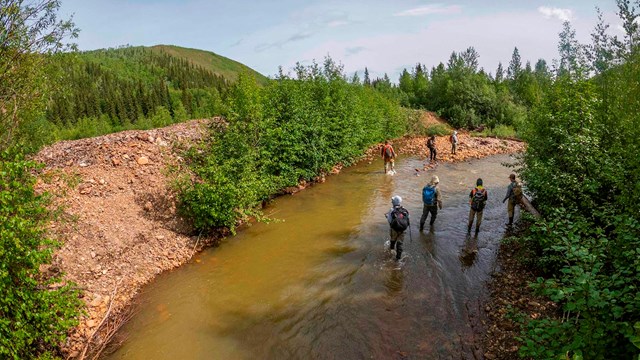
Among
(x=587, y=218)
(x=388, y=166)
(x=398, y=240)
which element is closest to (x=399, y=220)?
(x=398, y=240)

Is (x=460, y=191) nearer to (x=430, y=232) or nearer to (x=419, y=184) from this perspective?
(x=419, y=184)

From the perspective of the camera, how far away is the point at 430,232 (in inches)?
550

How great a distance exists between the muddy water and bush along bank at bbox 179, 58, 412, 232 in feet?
6.12

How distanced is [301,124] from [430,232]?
989 cm

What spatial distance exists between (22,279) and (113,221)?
18.3 feet

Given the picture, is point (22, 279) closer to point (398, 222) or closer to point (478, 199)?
point (398, 222)

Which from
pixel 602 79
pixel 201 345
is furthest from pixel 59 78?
pixel 602 79

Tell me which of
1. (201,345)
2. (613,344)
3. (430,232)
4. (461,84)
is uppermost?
(461,84)

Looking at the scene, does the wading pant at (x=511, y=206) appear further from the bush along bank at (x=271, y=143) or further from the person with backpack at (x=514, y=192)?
the bush along bank at (x=271, y=143)

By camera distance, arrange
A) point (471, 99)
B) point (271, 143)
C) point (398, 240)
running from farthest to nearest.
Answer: point (471, 99) < point (271, 143) < point (398, 240)

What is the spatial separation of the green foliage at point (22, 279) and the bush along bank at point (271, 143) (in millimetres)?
6021

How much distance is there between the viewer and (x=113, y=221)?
12.2 metres

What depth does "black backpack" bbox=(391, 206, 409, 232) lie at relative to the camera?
11008mm

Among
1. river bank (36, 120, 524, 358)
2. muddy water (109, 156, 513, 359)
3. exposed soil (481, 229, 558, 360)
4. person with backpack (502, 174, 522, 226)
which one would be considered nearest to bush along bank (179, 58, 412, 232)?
river bank (36, 120, 524, 358)
